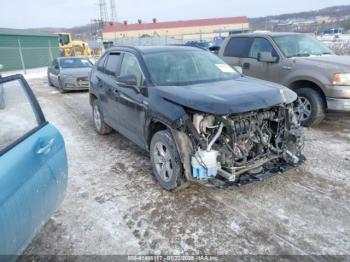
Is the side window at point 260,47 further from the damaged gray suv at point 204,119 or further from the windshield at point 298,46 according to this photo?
the damaged gray suv at point 204,119

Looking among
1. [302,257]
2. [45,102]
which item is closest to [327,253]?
[302,257]

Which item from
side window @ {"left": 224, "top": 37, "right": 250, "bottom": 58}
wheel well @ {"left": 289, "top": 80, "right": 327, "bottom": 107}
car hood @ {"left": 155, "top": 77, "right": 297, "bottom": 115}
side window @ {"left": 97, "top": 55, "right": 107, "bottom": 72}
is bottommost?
wheel well @ {"left": 289, "top": 80, "right": 327, "bottom": 107}

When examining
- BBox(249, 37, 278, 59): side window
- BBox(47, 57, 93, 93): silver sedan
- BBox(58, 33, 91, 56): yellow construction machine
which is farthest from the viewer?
BBox(58, 33, 91, 56): yellow construction machine

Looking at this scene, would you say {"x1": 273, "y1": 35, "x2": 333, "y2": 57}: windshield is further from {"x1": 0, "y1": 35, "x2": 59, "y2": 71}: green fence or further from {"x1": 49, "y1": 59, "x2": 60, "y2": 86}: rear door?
{"x1": 0, "y1": 35, "x2": 59, "y2": 71}: green fence

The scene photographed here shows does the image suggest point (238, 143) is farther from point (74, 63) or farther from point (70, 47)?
point (70, 47)

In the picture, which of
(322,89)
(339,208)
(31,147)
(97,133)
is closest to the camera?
(31,147)

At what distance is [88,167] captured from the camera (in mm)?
4586

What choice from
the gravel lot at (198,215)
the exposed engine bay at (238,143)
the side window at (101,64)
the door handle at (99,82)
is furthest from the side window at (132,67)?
the gravel lot at (198,215)

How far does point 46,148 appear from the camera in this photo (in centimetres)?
241

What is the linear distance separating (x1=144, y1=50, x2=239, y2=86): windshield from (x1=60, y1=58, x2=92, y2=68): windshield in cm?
938

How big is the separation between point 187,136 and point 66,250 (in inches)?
66.3

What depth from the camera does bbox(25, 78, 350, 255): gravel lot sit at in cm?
275

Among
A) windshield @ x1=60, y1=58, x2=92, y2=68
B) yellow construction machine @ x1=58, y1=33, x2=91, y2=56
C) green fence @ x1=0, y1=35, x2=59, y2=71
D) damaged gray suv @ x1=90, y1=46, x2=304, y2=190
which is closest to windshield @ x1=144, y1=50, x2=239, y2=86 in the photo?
damaged gray suv @ x1=90, y1=46, x2=304, y2=190

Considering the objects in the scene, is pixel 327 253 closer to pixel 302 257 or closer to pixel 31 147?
pixel 302 257
